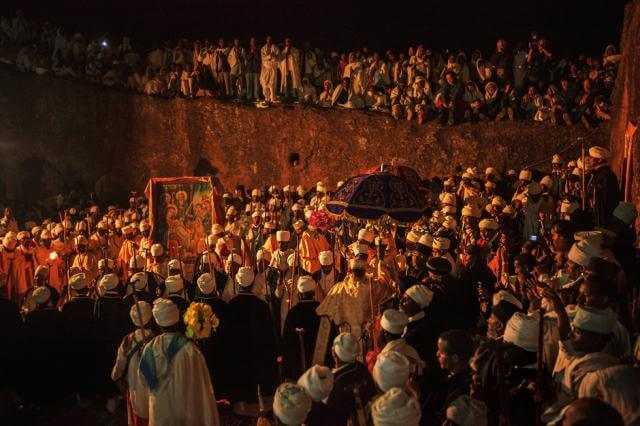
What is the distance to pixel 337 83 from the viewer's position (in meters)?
19.8

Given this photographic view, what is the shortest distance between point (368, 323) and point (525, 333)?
356 centimetres

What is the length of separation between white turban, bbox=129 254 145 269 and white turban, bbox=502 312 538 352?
809 cm

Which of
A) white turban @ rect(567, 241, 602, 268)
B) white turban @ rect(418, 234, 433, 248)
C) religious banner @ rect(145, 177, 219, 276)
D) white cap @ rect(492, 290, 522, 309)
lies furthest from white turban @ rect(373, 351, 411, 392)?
religious banner @ rect(145, 177, 219, 276)

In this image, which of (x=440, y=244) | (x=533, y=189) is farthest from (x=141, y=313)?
(x=533, y=189)

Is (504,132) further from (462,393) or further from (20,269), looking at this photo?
(462,393)

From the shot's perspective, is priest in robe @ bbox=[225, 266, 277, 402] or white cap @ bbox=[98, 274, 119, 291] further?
white cap @ bbox=[98, 274, 119, 291]

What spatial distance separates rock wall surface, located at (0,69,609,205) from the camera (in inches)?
653

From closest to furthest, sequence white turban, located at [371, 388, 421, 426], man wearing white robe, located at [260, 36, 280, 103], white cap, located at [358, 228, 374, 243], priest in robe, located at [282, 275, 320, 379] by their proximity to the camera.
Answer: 1. white turban, located at [371, 388, 421, 426]
2. priest in robe, located at [282, 275, 320, 379]
3. white cap, located at [358, 228, 374, 243]
4. man wearing white robe, located at [260, 36, 280, 103]

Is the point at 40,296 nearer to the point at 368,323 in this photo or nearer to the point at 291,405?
the point at 368,323

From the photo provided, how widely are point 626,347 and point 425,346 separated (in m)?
1.87

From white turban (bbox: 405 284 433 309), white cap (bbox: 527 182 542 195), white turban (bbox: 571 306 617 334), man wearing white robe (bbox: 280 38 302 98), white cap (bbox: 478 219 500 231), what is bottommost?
white turban (bbox: 405 284 433 309)

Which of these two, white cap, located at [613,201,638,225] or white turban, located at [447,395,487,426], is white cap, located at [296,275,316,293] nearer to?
white cap, located at [613,201,638,225]

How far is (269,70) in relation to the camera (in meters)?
20.2

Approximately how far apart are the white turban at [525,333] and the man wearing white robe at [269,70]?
16.6m
